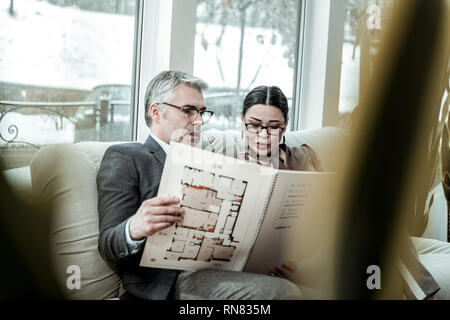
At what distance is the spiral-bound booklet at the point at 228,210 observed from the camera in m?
0.91

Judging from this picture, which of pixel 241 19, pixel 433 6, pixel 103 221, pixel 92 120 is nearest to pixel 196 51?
pixel 241 19

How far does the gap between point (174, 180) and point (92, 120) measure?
0.72 m

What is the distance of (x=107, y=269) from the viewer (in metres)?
1.13

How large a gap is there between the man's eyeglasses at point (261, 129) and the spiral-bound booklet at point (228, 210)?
36cm

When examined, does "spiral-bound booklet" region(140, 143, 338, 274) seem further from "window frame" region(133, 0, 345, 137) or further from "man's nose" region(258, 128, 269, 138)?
"window frame" region(133, 0, 345, 137)

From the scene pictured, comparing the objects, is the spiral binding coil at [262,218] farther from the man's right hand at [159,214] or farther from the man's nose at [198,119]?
the man's nose at [198,119]

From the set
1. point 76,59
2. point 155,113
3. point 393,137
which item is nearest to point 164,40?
point 76,59

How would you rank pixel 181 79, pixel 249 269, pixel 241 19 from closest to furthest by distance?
pixel 249 269
pixel 181 79
pixel 241 19

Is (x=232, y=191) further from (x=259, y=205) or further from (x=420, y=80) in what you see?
(x=420, y=80)

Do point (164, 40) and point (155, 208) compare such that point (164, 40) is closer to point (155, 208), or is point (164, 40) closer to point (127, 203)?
point (127, 203)

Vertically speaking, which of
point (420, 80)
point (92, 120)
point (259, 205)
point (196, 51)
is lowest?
point (259, 205)

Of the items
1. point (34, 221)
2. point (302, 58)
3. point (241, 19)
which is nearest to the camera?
point (34, 221)

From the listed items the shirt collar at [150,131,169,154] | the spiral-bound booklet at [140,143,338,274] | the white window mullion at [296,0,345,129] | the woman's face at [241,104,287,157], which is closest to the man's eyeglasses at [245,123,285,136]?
the woman's face at [241,104,287,157]

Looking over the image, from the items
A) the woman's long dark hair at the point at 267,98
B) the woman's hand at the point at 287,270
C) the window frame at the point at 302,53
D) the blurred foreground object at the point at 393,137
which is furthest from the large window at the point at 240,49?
the blurred foreground object at the point at 393,137
